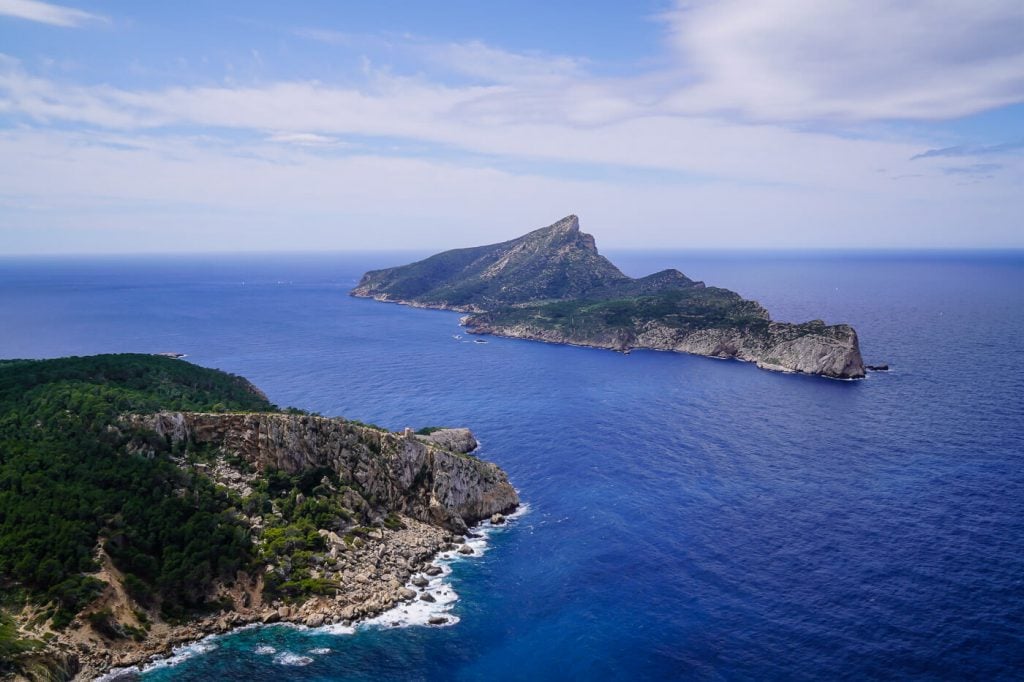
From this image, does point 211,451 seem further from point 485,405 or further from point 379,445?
point 485,405

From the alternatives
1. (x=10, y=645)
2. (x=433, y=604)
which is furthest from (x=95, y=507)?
(x=433, y=604)

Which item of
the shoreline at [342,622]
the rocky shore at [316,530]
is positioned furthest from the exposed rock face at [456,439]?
the shoreline at [342,622]

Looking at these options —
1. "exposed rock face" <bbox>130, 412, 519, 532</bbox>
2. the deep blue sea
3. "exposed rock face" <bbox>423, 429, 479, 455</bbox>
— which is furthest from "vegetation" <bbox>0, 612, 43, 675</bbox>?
"exposed rock face" <bbox>423, 429, 479, 455</bbox>

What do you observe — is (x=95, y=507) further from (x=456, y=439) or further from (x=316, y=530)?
(x=456, y=439)

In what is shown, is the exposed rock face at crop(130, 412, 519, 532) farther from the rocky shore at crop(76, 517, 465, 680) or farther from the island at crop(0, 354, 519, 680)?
the rocky shore at crop(76, 517, 465, 680)

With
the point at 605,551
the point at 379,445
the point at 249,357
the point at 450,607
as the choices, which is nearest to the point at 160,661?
the point at 450,607

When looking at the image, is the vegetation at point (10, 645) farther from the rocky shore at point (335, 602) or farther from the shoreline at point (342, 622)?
the shoreline at point (342, 622)
